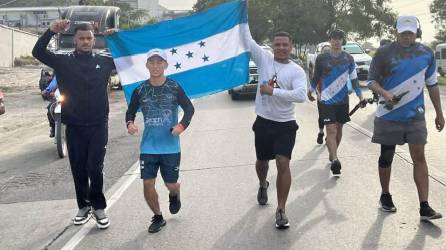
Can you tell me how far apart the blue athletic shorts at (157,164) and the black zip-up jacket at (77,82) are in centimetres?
74

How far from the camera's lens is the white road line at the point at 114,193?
18.3 feet

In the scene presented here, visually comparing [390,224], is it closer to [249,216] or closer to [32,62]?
[249,216]

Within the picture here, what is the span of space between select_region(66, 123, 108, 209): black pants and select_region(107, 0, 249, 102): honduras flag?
3.88 feet

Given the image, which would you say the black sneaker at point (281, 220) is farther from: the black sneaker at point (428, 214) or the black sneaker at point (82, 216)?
the black sneaker at point (82, 216)

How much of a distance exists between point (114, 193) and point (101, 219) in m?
1.56

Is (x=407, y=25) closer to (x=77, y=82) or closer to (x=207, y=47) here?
(x=207, y=47)

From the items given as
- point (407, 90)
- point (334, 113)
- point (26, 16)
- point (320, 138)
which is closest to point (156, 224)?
point (407, 90)

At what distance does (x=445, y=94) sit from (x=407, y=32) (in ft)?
57.4

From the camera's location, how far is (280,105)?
584cm

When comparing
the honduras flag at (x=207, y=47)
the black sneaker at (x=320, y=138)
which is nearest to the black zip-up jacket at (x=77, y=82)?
the honduras flag at (x=207, y=47)

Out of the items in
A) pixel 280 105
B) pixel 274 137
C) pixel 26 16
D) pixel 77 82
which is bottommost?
pixel 26 16

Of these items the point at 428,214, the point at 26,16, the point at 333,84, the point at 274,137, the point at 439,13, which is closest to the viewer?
the point at 428,214

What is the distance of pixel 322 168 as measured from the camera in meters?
8.41

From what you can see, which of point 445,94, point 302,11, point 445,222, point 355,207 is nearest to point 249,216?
point 355,207
